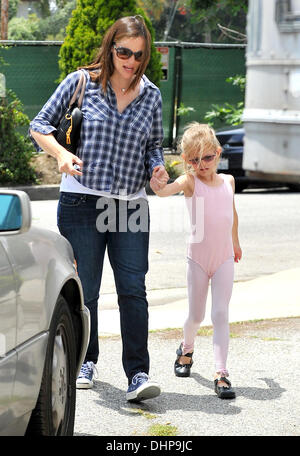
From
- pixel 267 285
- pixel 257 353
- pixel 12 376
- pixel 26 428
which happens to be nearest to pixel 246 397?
pixel 257 353

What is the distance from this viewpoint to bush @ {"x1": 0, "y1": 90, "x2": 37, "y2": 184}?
1703 cm

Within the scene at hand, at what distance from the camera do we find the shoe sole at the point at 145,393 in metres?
5.33

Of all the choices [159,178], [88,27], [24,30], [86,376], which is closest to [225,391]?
[86,376]

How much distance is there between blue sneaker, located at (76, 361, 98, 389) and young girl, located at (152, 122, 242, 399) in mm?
710

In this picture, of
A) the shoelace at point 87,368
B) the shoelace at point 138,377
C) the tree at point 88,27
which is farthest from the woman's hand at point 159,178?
the tree at point 88,27

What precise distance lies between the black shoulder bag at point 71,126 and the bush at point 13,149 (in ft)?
38.4

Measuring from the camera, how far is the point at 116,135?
17.6 ft

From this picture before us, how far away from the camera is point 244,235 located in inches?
483

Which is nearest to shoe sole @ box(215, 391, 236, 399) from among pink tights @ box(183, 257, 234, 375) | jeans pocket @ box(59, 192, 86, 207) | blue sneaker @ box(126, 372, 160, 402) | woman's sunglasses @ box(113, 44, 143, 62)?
pink tights @ box(183, 257, 234, 375)

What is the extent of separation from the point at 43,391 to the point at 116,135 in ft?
5.86

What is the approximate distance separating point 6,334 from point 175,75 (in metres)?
18.4

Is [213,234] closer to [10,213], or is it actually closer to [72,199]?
[72,199]

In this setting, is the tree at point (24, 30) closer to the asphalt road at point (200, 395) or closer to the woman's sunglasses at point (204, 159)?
the asphalt road at point (200, 395)

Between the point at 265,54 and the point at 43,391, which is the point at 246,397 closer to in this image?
the point at 43,391
